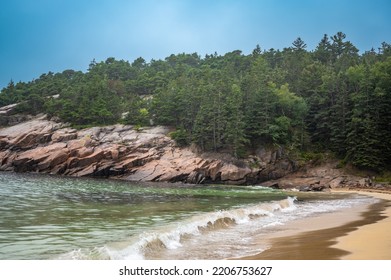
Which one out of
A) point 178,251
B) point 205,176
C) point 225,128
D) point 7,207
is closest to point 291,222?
point 178,251

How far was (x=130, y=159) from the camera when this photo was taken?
48.8 m

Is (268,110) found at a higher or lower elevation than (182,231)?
higher

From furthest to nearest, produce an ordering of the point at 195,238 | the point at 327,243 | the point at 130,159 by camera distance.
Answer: the point at 130,159 → the point at 195,238 → the point at 327,243

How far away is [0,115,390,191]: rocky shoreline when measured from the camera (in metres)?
46.2

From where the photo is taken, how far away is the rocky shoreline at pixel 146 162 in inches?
1817

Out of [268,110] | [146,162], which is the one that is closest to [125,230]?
[146,162]

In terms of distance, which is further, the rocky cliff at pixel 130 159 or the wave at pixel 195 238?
the rocky cliff at pixel 130 159

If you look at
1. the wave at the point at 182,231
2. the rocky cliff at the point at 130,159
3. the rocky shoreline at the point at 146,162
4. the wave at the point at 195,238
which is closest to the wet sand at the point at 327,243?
the wave at the point at 195,238

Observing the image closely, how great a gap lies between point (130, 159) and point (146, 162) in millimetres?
2298

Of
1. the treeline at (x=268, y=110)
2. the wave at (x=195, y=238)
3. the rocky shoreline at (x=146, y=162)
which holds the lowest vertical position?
the wave at (x=195, y=238)

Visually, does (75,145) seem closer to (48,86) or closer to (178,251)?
(48,86)

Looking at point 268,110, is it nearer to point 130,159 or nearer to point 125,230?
point 130,159

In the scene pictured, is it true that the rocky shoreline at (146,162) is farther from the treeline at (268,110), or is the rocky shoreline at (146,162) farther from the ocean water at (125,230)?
the ocean water at (125,230)
